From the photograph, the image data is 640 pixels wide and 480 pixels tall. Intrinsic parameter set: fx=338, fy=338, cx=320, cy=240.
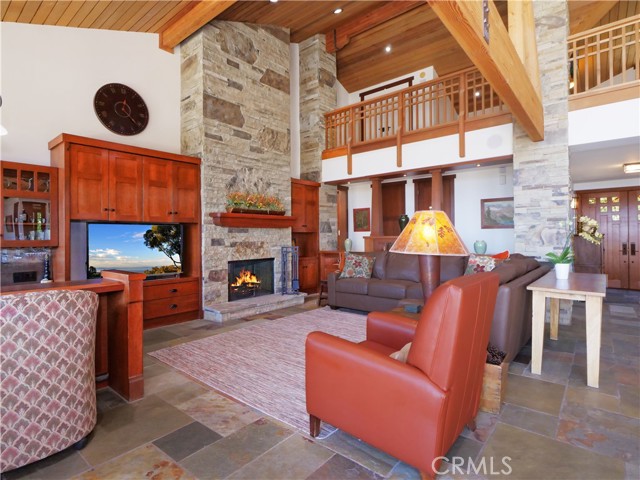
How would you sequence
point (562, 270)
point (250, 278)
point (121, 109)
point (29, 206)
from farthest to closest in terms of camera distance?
point (250, 278), point (121, 109), point (29, 206), point (562, 270)

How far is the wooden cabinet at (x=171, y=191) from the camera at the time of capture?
4.52 meters

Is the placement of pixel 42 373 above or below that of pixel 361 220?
below

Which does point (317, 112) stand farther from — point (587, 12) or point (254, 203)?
point (587, 12)

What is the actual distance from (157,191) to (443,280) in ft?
→ 14.1

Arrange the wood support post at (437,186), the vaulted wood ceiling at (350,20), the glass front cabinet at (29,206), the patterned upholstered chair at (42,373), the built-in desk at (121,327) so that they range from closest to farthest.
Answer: the patterned upholstered chair at (42,373) → the built-in desk at (121,327) → the glass front cabinet at (29,206) → the vaulted wood ceiling at (350,20) → the wood support post at (437,186)

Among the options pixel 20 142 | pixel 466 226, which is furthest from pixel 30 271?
pixel 466 226

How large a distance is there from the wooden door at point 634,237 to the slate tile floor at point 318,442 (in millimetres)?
6298

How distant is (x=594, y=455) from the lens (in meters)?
1.80

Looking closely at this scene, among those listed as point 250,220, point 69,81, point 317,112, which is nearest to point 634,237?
point 317,112

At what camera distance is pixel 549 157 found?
4.70 m

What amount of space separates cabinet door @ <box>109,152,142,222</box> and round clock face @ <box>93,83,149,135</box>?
2.33 ft

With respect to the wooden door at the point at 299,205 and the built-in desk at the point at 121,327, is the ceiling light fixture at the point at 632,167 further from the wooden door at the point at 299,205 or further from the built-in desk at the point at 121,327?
the built-in desk at the point at 121,327

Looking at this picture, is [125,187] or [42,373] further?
[125,187]

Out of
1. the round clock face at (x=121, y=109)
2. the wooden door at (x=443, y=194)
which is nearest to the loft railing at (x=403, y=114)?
the wooden door at (x=443, y=194)
